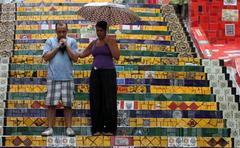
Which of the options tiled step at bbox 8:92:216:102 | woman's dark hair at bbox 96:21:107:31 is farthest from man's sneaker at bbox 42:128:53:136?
woman's dark hair at bbox 96:21:107:31

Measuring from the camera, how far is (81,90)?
10.1m

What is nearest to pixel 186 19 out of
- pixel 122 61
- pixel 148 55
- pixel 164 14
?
pixel 164 14

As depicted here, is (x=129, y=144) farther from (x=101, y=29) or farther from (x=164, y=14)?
(x=164, y=14)

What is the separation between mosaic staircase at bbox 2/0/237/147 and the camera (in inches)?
344

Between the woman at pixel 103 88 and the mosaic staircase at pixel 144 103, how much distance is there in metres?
0.20

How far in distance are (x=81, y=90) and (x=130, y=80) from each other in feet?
2.62

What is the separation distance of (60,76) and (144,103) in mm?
1514

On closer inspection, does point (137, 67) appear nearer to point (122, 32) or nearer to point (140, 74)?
point (140, 74)

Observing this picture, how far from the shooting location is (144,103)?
383 inches

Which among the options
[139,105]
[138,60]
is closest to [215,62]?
[138,60]

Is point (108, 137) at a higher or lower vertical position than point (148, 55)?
lower

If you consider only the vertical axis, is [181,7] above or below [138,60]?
above

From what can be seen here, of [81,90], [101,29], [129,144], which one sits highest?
[101,29]

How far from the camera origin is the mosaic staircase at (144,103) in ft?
28.7
